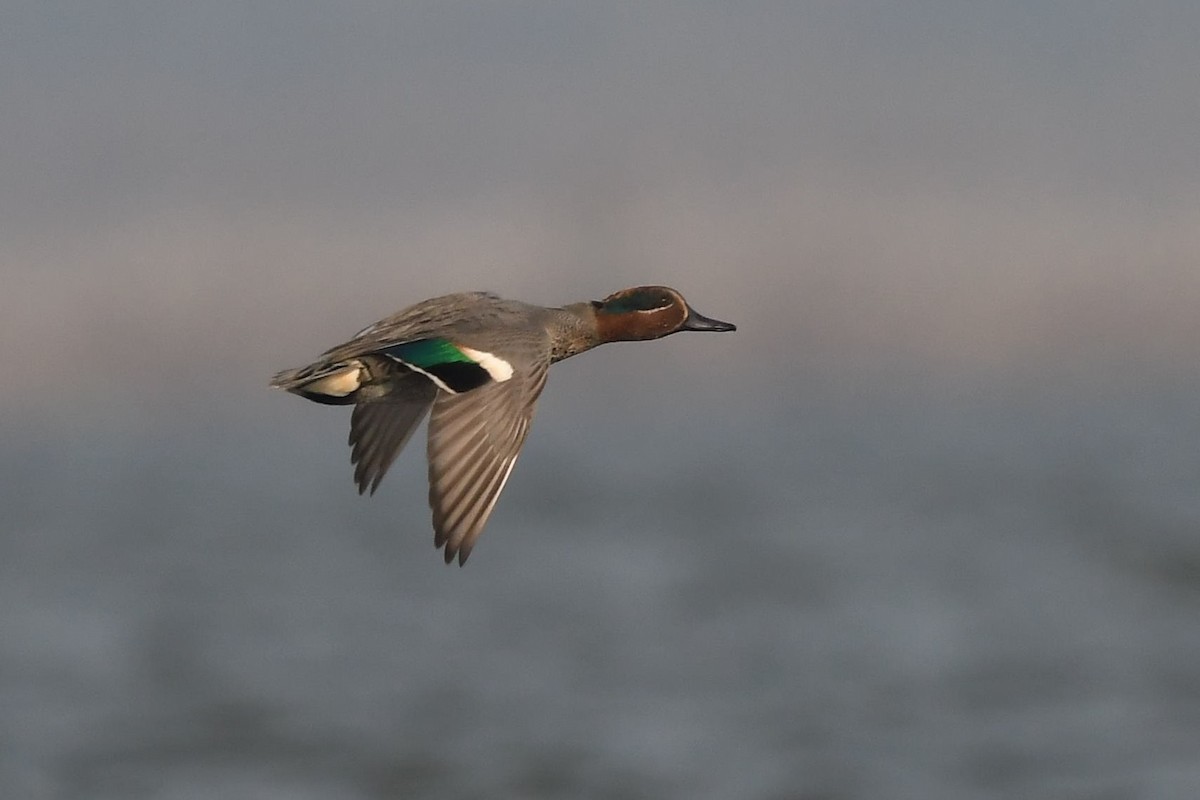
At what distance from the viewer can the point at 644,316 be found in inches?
316

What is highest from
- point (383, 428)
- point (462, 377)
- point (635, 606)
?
point (462, 377)

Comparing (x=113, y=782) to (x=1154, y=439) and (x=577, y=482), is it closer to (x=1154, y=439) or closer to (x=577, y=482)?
(x=577, y=482)

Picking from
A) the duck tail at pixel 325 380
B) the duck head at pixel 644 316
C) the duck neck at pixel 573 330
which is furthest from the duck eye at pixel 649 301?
the duck tail at pixel 325 380

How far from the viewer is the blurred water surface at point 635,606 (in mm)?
17953

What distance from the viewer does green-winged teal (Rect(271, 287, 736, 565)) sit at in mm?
6977

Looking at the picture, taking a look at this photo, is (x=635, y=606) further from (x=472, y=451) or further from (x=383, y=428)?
(x=472, y=451)

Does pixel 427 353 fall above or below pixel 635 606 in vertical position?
above

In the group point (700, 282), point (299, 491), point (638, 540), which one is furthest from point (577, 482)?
point (700, 282)

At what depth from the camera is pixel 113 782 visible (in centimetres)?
1750

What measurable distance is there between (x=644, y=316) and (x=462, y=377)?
101 cm

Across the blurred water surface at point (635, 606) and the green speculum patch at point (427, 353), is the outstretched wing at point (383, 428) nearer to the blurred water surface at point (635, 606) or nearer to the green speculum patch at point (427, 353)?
the green speculum patch at point (427, 353)

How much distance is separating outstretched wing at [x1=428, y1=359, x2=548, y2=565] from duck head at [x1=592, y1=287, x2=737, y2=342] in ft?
2.41

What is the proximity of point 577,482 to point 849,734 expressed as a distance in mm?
4144

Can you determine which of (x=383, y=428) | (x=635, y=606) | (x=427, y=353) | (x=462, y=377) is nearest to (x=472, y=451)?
(x=462, y=377)
